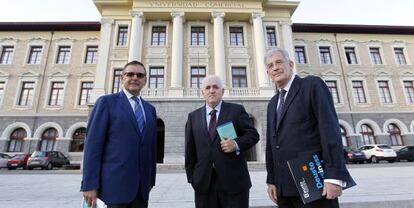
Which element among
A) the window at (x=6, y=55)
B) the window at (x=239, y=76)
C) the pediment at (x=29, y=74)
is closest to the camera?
the window at (x=239, y=76)

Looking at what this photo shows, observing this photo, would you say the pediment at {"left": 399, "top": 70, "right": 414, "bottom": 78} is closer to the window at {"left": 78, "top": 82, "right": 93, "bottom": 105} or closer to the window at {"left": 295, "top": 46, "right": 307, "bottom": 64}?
the window at {"left": 295, "top": 46, "right": 307, "bottom": 64}

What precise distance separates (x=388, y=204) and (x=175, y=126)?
14.1 meters

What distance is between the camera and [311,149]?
203 cm

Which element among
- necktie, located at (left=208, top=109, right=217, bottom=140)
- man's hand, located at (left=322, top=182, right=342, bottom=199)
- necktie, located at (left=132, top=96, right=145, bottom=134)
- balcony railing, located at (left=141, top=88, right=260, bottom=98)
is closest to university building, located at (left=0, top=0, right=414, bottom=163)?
balcony railing, located at (left=141, top=88, right=260, bottom=98)

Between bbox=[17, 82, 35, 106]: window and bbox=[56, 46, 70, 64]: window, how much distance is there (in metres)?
3.10

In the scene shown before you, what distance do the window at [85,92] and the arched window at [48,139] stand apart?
330 centimetres

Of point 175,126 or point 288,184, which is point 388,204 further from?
point 175,126

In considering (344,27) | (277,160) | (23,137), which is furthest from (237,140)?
(344,27)

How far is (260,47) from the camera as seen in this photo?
1908cm

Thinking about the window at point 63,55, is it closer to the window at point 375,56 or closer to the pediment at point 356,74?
the pediment at point 356,74

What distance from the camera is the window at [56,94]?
70.8ft

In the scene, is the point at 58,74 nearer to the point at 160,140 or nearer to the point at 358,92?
the point at 160,140

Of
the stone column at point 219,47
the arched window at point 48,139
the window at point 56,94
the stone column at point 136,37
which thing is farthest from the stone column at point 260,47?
the arched window at point 48,139

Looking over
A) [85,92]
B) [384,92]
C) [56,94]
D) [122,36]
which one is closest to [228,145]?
[122,36]
